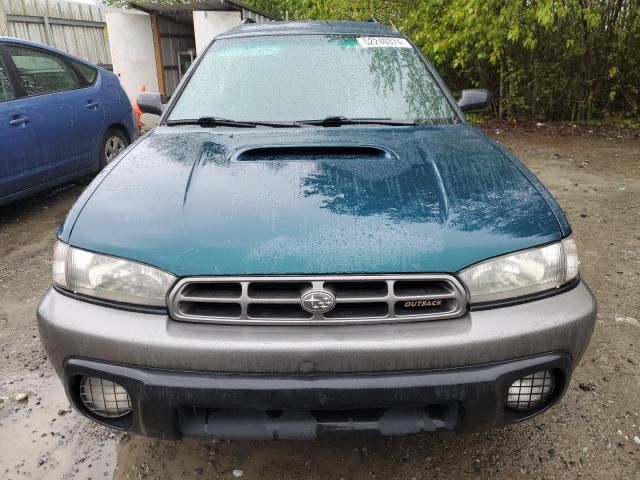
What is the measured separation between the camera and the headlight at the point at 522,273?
167cm

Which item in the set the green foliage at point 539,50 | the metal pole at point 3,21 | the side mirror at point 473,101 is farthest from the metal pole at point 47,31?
the side mirror at point 473,101

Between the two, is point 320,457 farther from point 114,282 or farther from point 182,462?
point 114,282

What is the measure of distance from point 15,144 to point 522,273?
166 inches

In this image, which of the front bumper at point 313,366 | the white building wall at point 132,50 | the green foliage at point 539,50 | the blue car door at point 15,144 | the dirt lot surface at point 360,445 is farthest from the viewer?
the white building wall at point 132,50

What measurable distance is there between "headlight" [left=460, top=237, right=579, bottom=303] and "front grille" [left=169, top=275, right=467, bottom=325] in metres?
0.07

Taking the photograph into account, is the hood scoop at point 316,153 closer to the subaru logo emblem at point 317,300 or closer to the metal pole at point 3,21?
the subaru logo emblem at point 317,300

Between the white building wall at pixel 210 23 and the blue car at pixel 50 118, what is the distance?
586 cm

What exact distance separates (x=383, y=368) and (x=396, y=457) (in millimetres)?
753

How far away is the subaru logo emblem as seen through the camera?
1590mm

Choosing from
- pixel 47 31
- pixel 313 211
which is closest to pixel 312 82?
pixel 313 211

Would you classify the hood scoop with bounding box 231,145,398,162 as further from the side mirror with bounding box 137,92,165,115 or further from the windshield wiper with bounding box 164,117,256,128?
the side mirror with bounding box 137,92,165,115

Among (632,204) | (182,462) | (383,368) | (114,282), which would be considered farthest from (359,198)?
(632,204)

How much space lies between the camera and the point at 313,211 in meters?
1.78

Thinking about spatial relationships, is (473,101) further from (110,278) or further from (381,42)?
(110,278)
